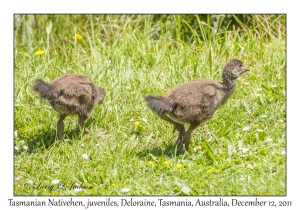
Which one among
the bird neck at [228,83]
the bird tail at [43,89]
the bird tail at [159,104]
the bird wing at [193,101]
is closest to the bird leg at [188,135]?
the bird wing at [193,101]

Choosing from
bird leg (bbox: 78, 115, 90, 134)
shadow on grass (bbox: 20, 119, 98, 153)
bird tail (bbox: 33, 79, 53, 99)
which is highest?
bird tail (bbox: 33, 79, 53, 99)

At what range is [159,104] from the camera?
6.11 m

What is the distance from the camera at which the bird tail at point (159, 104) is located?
20.0 feet

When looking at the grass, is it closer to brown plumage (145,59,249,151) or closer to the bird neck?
brown plumage (145,59,249,151)

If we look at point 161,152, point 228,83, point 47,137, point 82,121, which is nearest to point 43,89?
point 82,121

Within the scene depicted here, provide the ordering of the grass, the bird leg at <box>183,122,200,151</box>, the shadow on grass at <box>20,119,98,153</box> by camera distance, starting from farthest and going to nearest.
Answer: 1. the shadow on grass at <box>20,119,98,153</box>
2. the bird leg at <box>183,122,200,151</box>
3. the grass

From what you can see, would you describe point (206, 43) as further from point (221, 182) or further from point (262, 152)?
point (221, 182)

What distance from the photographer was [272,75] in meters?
7.99

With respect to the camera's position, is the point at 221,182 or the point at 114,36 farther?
the point at 114,36

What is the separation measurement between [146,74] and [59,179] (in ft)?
8.54

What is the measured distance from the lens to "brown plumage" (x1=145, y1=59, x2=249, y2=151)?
20.3 feet

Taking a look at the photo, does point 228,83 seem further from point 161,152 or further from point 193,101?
point 161,152

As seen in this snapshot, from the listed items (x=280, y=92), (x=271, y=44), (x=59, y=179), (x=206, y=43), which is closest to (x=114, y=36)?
(x=206, y=43)

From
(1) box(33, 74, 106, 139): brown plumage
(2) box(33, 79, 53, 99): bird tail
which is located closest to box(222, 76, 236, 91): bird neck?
(1) box(33, 74, 106, 139): brown plumage
